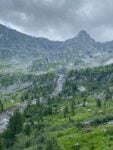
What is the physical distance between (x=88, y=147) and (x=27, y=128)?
33.9m

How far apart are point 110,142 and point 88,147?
333 inches

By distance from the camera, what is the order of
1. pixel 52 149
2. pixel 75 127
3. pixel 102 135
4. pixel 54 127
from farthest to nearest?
pixel 54 127 < pixel 75 127 < pixel 102 135 < pixel 52 149

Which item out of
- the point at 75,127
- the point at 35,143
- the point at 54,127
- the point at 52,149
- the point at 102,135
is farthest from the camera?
the point at 54,127

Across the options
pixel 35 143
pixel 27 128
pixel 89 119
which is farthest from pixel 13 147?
pixel 89 119

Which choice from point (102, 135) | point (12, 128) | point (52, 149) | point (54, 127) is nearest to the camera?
point (52, 149)

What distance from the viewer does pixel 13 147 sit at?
138875 mm

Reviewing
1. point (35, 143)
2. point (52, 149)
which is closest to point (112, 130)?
point (35, 143)

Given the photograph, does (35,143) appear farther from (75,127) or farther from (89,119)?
(89,119)

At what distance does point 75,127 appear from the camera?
565 feet

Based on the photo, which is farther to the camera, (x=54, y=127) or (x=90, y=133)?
(x=54, y=127)

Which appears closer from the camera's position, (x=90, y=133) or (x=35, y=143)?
(x=35, y=143)

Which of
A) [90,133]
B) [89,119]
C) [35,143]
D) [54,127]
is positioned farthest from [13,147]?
[89,119]

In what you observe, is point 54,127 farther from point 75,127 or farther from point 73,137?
point 73,137

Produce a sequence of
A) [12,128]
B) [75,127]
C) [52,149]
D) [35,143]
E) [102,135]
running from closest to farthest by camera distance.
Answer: [52,149]
[35,143]
[102,135]
[12,128]
[75,127]
